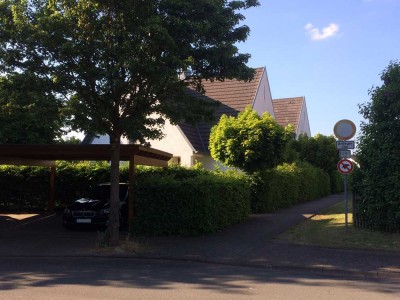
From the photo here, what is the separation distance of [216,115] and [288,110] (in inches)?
868

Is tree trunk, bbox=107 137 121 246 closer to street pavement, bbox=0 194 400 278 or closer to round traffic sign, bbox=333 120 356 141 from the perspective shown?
street pavement, bbox=0 194 400 278

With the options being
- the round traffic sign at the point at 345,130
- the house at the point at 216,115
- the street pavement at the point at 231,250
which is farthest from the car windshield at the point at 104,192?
the round traffic sign at the point at 345,130

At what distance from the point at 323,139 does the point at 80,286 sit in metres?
26.5

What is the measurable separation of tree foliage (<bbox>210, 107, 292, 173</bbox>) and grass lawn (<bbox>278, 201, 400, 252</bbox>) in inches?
122

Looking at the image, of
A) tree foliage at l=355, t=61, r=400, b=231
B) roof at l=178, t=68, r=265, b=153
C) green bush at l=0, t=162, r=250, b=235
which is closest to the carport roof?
green bush at l=0, t=162, r=250, b=235

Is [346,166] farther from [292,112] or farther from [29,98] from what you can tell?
[292,112]

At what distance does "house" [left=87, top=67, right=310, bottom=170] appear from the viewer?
77.0 feet

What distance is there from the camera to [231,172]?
17.8 metres

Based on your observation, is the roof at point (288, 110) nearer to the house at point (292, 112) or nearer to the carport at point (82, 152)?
the house at point (292, 112)

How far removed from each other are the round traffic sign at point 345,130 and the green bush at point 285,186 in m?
5.38

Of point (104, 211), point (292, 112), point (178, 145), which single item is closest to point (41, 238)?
point (104, 211)

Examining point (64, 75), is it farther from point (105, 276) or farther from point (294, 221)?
point (294, 221)

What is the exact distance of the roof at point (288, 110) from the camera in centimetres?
4303

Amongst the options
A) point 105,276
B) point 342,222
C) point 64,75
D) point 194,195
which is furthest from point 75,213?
point 342,222
